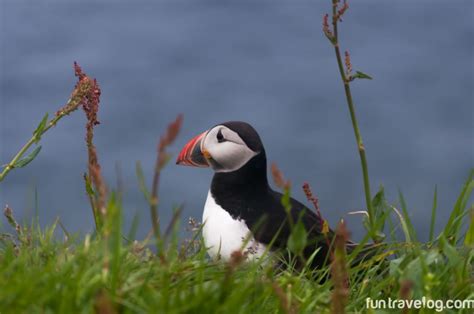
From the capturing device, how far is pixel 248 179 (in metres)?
5.95

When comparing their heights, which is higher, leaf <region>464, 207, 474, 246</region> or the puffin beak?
the puffin beak

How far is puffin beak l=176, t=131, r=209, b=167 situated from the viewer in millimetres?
6297

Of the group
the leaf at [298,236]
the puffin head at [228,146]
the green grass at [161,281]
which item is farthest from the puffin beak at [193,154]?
the leaf at [298,236]

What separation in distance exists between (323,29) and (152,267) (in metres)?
2.27

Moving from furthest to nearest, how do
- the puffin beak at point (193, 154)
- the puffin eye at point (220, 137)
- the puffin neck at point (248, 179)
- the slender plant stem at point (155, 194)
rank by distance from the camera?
the puffin beak at point (193, 154) < the puffin eye at point (220, 137) < the puffin neck at point (248, 179) < the slender plant stem at point (155, 194)

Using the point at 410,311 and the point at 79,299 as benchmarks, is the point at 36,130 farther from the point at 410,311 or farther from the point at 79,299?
the point at 410,311

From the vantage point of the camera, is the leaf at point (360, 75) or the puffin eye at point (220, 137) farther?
the puffin eye at point (220, 137)

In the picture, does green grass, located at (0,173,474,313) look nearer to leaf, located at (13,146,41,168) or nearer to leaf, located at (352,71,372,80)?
leaf, located at (13,146,41,168)

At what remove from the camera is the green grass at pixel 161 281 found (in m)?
3.47

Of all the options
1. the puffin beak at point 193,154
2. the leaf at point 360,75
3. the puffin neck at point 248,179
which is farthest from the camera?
the puffin beak at point 193,154

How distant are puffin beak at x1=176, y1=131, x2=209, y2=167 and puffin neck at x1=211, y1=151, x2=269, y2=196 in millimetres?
367

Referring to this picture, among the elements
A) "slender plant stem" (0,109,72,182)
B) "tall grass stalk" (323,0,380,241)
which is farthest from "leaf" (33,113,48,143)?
"tall grass stalk" (323,0,380,241)

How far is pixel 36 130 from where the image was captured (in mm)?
5555

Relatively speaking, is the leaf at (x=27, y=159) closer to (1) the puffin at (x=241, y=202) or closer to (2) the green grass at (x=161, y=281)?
(2) the green grass at (x=161, y=281)
